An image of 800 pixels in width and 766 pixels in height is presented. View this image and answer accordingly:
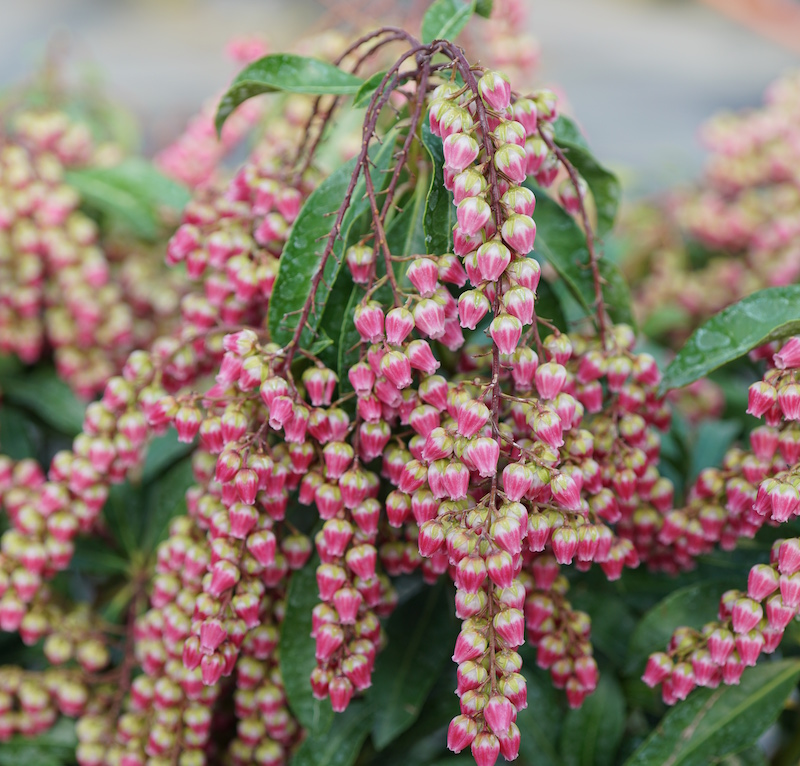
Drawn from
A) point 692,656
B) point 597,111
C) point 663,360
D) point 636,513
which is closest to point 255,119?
point 663,360

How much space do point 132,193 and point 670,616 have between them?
37.7 inches

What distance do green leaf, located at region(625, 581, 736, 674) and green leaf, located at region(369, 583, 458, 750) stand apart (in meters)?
0.19

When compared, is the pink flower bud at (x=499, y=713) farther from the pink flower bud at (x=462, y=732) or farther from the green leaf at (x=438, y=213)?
the green leaf at (x=438, y=213)

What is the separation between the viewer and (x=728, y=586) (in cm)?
88

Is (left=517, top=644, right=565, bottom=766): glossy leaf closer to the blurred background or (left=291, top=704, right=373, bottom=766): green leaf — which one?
(left=291, top=704, right=373, bottom=766): green leaf

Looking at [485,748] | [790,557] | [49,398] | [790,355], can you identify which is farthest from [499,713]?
[49,398]

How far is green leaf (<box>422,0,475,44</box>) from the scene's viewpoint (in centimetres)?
80

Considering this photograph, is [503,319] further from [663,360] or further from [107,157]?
[107,157]

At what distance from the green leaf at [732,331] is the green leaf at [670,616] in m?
0.23

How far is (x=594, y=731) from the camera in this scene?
0.95 meters

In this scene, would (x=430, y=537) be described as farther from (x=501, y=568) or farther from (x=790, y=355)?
(x=790, y=355)

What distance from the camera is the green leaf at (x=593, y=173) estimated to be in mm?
862

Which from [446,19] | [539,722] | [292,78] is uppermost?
[446,19]

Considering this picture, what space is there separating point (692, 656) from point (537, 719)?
289 mm
